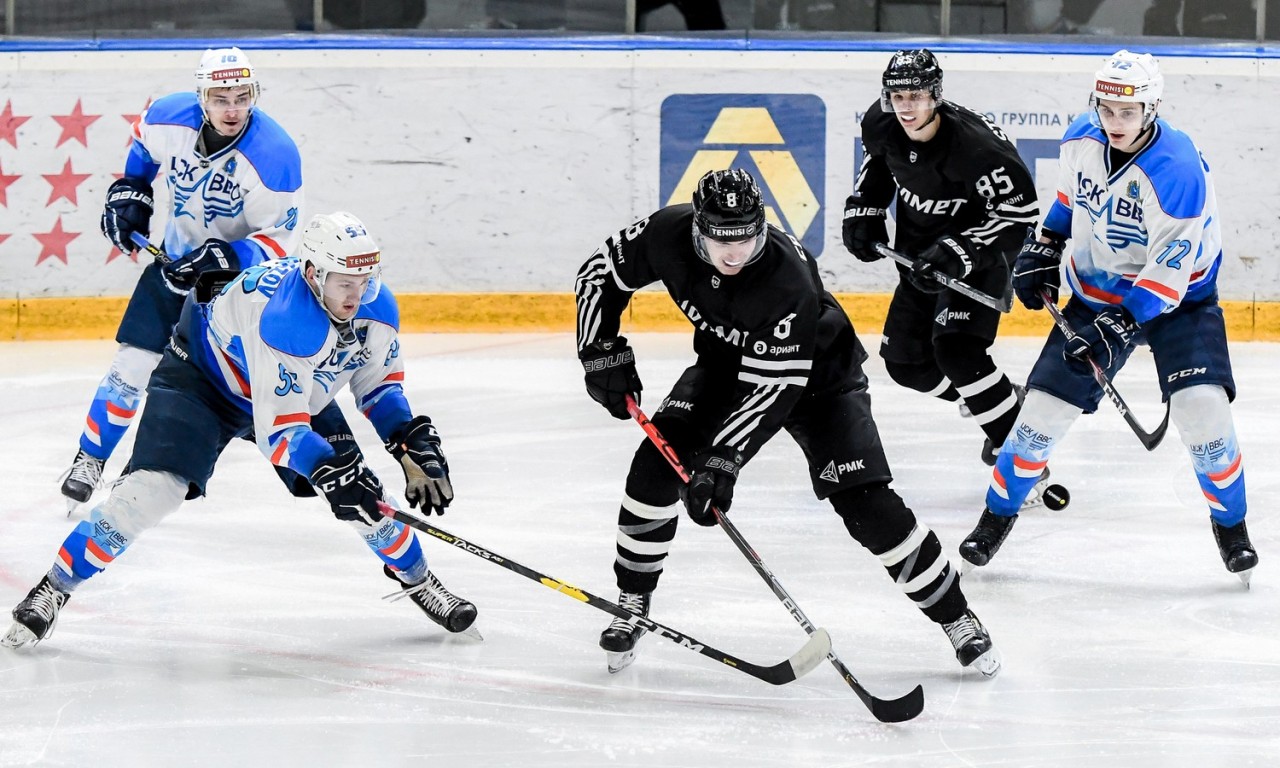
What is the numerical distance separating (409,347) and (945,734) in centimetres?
409

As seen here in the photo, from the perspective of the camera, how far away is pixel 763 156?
6.83m

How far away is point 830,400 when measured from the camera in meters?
3.14

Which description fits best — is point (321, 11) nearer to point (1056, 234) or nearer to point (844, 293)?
point (844, 293)

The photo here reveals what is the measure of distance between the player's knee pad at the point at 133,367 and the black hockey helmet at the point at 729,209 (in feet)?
6.89

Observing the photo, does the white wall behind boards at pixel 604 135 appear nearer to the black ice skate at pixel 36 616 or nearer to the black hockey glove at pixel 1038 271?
the black hockey glove at pixel 1038 271

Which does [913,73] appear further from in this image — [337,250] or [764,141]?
[764,141]

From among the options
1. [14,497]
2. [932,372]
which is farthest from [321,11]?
[932,372]

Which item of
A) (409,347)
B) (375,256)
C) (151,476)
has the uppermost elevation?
(375,256)

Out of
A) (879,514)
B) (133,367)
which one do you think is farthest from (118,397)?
(879,514)

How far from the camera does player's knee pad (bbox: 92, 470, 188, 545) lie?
10.4 ft

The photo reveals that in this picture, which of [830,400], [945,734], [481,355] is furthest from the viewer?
[481,355]

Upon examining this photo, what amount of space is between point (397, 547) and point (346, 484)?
1.21ft

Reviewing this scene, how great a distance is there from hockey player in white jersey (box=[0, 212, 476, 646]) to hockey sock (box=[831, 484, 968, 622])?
782 millimetres

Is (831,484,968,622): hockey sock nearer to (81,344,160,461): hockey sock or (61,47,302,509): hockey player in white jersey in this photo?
(61,47,302,509): hockey player in white jersey
